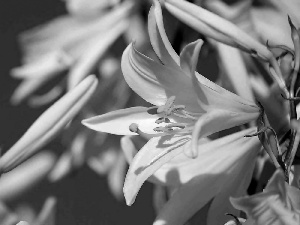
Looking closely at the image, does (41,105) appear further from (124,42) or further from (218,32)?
(218,32)

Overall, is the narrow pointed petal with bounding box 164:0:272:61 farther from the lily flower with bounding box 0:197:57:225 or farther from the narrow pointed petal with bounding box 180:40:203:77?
the lily flower with bounding box 0:197:57:225

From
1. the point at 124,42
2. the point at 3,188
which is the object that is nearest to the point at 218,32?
the point at 124,42

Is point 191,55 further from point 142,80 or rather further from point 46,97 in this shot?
point 46,97

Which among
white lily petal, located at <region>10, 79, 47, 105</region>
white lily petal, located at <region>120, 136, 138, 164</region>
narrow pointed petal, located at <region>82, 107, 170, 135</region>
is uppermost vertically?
narrow pointed petal, located at <region>82, 107, 170, 135</region>

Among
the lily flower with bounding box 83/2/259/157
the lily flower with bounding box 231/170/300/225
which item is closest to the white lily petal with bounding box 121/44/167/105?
the lily flower with bounding box 83/2/259/157

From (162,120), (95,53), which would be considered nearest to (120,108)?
(95,53)

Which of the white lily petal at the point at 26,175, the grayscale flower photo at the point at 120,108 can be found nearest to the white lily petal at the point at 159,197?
the grayscale flower photo at the point at 120,108

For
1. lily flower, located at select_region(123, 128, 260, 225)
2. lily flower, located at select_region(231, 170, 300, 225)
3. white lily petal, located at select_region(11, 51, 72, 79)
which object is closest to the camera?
lily flower, located at select_region(231, 170, 300, 225)
